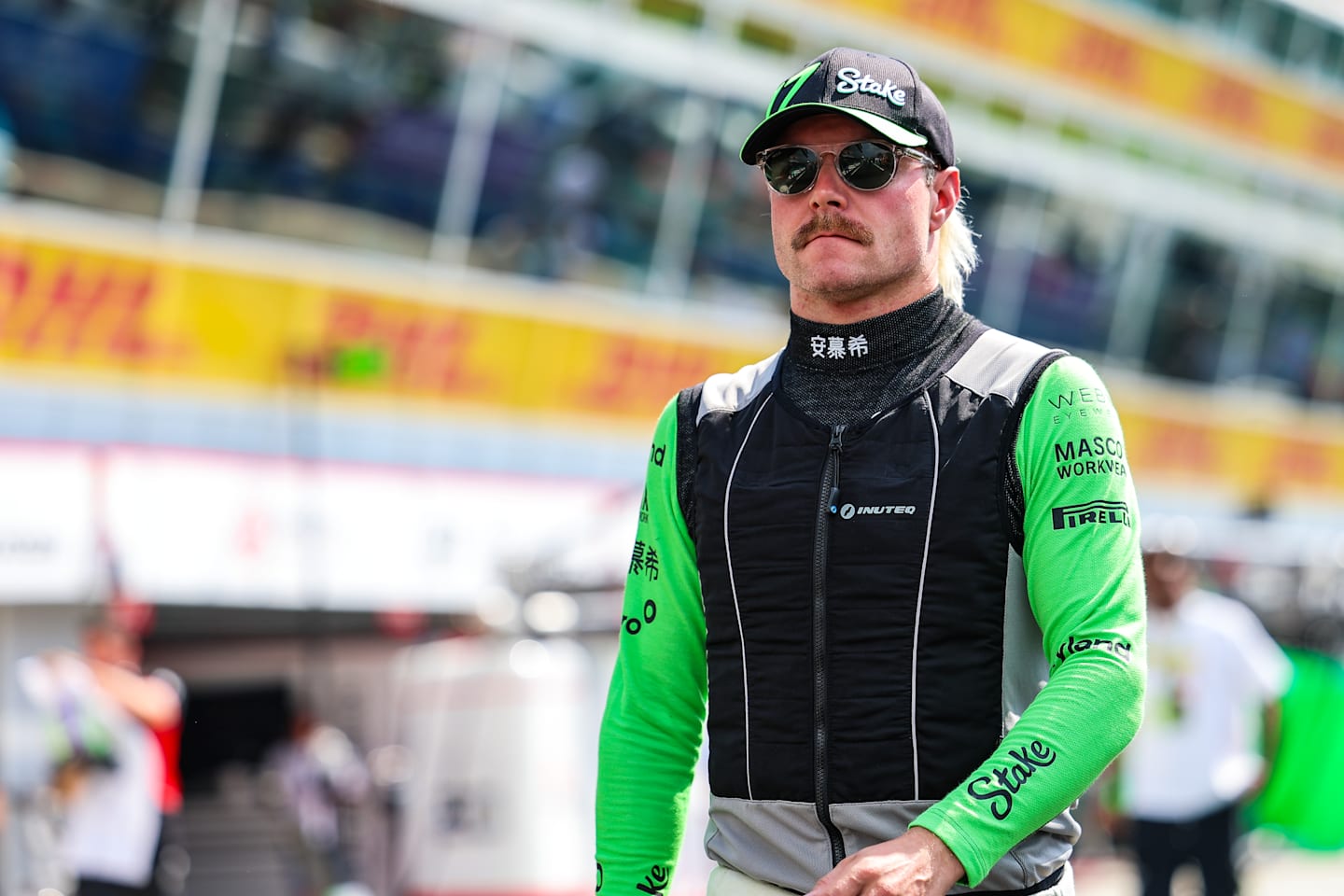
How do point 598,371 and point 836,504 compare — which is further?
Result: point 598,371

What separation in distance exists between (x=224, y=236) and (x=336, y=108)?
128 centimetres

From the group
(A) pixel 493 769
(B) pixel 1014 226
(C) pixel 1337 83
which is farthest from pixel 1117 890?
(C) pixel 1337 83

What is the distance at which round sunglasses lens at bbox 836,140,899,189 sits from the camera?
7.70ft

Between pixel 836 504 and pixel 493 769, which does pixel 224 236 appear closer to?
pixel 493 769

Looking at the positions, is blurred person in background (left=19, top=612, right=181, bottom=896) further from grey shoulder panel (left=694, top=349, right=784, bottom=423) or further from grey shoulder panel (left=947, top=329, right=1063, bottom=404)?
grey shoulder panel (left=947, top=329, right=1063, bottom=404)

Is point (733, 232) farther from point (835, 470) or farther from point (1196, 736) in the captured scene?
point (835, 470)

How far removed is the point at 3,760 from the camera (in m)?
10.4

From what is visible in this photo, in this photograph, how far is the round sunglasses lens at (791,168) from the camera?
2377 millimetres

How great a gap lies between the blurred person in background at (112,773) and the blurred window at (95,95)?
4.05 meters

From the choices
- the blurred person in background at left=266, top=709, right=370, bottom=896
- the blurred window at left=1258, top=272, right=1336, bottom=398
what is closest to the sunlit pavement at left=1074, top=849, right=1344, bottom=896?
the blurred person in background at left=266, top=709, right=370, bottom=896

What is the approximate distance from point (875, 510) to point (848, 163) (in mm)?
454

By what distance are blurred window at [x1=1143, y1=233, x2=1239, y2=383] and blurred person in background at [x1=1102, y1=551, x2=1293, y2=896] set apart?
1417 centimetres

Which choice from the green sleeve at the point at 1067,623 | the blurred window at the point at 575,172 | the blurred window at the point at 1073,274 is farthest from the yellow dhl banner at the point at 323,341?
the green sleeve at the point at 1067,623

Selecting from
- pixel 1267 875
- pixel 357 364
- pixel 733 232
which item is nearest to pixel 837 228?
pixel 357 364
